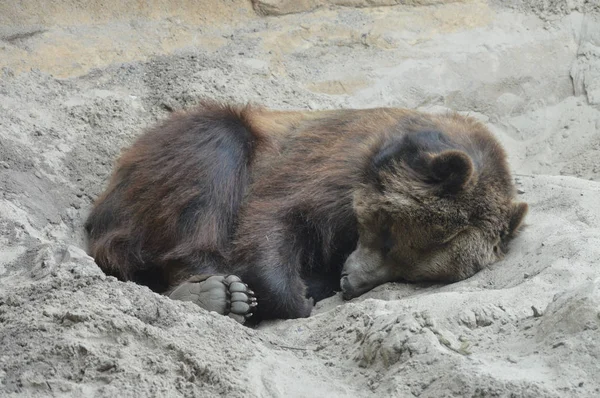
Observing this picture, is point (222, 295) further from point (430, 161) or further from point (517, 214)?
point (517, 214)

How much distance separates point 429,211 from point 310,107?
3.63m

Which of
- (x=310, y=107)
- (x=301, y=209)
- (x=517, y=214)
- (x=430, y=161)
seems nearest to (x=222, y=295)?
(x=301, y=209)

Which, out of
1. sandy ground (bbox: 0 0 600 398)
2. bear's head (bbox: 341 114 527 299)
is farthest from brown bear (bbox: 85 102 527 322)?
sandy ground (bbox: 0 0 600 398)

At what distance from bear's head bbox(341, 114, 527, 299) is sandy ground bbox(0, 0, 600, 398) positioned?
17 centimetres

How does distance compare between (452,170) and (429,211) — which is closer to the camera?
(452,170)

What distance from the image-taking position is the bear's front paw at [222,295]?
6043 millimetres

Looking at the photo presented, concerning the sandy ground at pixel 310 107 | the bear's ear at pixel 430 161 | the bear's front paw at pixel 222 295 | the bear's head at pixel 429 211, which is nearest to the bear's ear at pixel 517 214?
the bear's head at pixel 429 211

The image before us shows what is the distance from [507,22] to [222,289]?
261 inches

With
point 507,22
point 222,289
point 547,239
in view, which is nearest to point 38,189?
point 222,289

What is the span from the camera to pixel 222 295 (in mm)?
6090

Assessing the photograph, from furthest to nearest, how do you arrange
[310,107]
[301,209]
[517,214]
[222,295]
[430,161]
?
[310,107]
[301,209]
[517,214]
[430,161]
[222,295]

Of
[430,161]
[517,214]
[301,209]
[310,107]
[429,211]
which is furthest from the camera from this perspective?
[310,107]

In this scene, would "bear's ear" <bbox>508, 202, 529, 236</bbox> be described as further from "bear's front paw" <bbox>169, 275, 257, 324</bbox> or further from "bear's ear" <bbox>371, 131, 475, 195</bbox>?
"bear's front paw" <bbox>169, 275, 257, 324</bbox>

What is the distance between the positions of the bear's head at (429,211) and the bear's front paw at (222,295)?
35.4 inches
